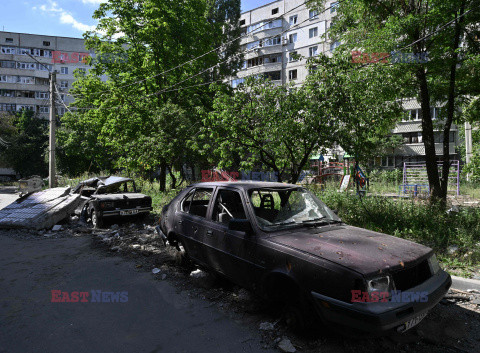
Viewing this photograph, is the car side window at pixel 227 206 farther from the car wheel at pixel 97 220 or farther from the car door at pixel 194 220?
the car wheel at pixel 97 220

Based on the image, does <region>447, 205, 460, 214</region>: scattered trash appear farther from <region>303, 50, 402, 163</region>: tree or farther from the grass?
<region>303, 50, 402, 163</region>: tree

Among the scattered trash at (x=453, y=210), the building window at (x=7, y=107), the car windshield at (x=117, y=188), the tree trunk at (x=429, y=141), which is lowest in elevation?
the scattered trash at (x=453, y=210)

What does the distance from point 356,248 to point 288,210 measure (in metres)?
1.21

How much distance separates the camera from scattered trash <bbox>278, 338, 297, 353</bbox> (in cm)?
287

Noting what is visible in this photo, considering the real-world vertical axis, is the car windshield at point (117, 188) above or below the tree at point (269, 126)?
below

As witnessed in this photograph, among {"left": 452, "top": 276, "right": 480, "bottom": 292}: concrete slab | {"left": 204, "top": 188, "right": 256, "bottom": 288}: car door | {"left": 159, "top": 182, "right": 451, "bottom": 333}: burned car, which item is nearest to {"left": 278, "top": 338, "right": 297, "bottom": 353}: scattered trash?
{"left": 159, "top": 182, "right": 451, "bottom": 333}: burned car

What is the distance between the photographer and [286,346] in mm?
2908

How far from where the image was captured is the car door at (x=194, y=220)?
4430 mm

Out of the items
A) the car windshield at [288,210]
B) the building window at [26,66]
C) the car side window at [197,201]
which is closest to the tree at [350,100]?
the car windshield at [288,210]

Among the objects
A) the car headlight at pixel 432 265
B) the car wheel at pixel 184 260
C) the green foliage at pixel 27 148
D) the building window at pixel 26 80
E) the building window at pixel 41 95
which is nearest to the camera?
the car headlight at pixel 432 265

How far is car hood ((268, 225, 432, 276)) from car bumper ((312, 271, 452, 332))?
287mm

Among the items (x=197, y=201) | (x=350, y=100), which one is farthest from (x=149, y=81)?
(x=197, y=201)

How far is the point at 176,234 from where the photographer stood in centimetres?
501

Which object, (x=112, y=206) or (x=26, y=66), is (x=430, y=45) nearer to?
(x=112, y=206)
